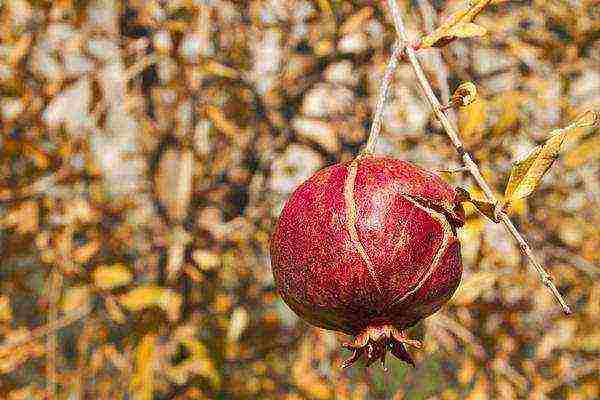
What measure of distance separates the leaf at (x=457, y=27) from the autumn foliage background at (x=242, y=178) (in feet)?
2.70

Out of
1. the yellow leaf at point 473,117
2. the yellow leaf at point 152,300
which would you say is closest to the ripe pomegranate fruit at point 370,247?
the yellow leaf at point 473,117

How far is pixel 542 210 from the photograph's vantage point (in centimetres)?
174

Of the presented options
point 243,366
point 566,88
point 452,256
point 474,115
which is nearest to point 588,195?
point 566,88

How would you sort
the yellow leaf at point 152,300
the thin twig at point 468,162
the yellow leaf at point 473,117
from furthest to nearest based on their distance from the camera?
the yellow leaf at point 152,300
the yellow leaf at point 473,117
the thin twig at point 468,162

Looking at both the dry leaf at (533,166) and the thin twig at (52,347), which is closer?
the dry leaf at (533,166)

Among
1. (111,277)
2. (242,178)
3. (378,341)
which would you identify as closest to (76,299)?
(111,277)

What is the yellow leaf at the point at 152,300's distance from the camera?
4.82 ft

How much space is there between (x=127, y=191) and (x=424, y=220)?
130cm

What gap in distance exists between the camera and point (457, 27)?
63 cm

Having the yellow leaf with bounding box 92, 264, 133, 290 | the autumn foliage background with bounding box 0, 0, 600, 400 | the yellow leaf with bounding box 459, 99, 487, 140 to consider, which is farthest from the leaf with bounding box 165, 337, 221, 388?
the yellow leaf with bounding box 459, 99, 487, 140

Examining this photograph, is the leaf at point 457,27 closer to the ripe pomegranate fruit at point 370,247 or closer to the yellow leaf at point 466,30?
the yellow leaf at point 466,30

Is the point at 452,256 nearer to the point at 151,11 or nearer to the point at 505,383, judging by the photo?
the point at 505,383

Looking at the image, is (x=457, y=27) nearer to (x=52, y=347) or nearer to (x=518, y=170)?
(x=518, y=170)

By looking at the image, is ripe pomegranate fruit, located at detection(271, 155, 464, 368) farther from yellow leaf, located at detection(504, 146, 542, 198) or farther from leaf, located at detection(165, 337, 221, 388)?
leaf, located at detection(165, 337, 221, 388)
